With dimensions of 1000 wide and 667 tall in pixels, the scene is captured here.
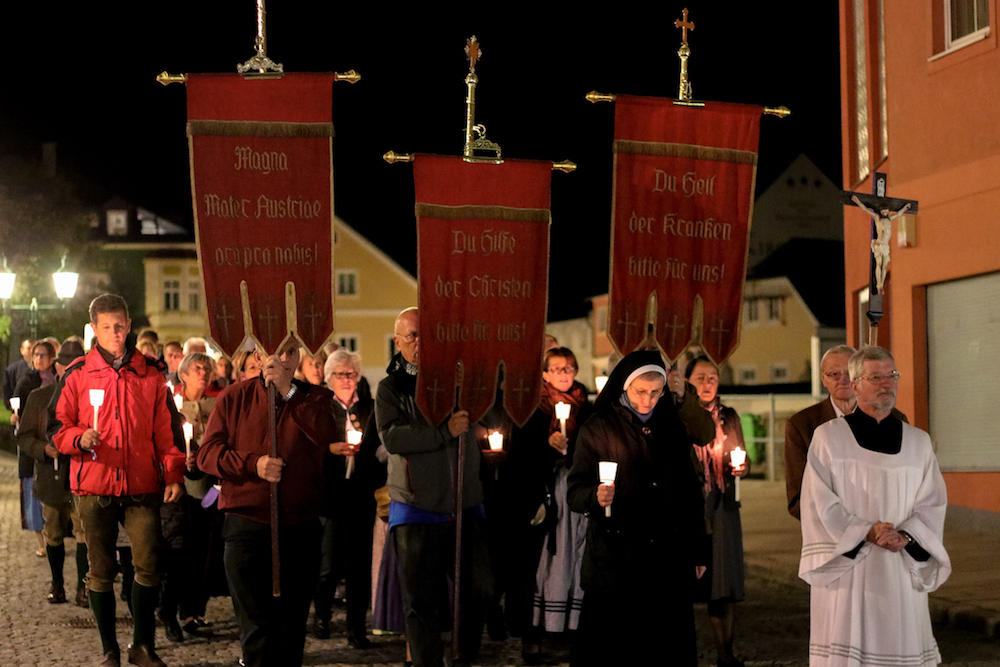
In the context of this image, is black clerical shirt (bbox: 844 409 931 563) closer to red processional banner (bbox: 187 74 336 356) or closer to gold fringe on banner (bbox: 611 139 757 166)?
gold fringe on banner (bbox: 611 139 757 166)

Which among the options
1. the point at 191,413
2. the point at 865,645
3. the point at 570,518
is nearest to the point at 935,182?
the point at 570,518

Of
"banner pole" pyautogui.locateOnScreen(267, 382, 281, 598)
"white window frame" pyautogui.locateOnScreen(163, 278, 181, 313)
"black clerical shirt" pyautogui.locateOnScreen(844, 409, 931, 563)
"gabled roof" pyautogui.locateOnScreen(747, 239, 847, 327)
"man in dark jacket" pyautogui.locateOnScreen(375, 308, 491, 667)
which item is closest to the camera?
"black clerical shirt" pyautogui.locateOnScreen(844, 409, 931, 563)

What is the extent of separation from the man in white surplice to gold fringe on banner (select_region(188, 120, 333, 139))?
3.63 m

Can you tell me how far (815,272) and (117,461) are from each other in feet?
166

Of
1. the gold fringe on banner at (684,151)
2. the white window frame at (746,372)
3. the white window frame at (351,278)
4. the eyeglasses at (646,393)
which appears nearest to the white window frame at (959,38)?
the gold fringe on banner at (684,151)

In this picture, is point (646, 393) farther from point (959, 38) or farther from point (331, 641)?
point (959, 38)

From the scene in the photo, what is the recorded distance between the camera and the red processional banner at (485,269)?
343 inches

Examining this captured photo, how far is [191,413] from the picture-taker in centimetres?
1038

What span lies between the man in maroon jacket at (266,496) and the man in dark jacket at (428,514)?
471 millimetres

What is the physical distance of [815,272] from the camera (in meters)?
56.5

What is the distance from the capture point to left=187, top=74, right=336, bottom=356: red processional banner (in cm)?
825

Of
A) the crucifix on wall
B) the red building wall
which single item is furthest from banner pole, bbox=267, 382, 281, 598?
the red building wall

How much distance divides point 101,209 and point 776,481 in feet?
158

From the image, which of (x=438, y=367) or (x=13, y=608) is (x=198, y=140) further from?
(x=13, y=608)
